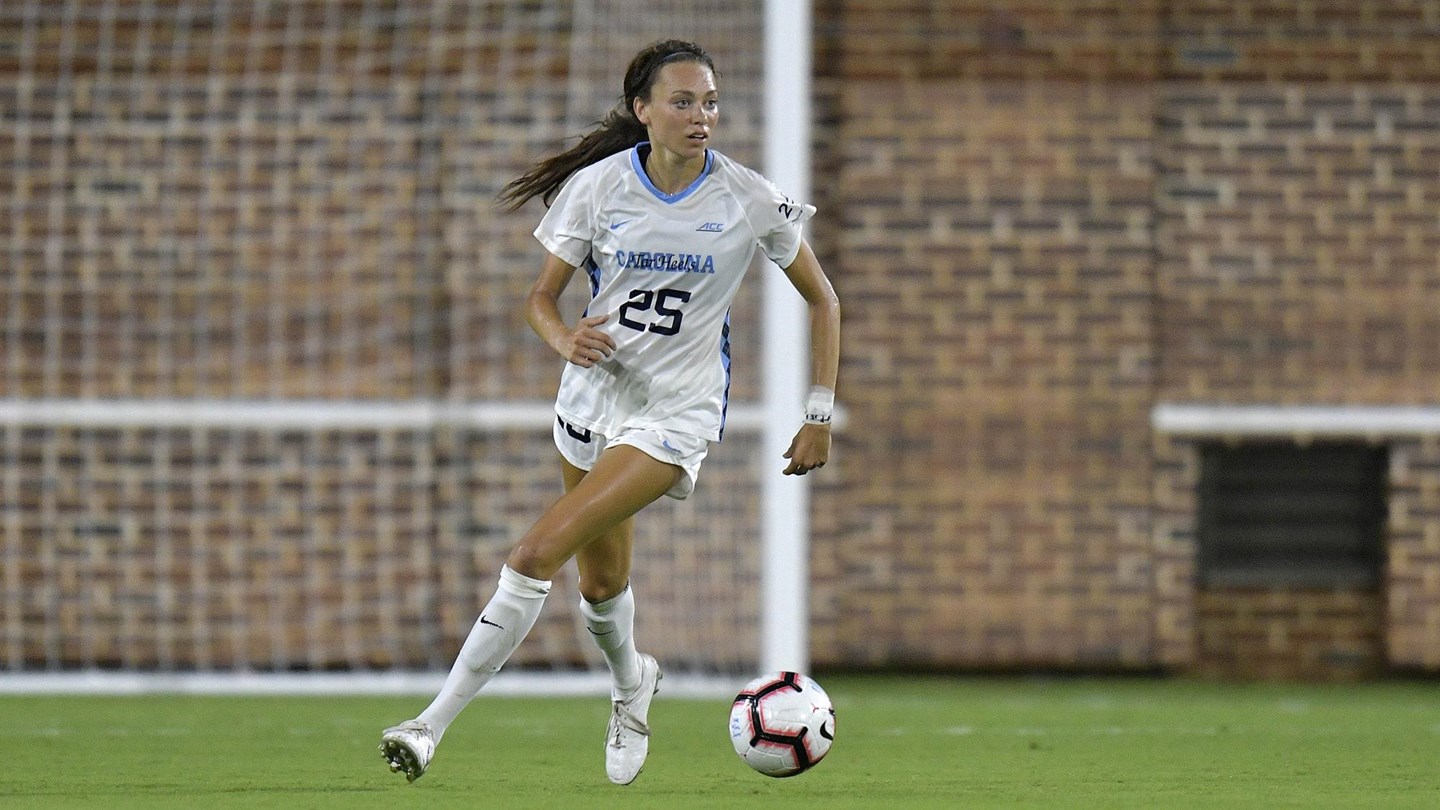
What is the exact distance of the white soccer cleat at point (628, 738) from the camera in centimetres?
500

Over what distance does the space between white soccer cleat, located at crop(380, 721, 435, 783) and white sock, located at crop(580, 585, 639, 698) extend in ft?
2.15

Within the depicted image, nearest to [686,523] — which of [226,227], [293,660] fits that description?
[293,660]

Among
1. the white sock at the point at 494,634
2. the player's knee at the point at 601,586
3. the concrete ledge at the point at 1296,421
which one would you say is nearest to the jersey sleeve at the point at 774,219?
the player's knee at the point at 601,586

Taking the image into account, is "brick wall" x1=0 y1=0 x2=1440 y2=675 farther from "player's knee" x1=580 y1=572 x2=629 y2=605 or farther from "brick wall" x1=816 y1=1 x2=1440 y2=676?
"player's knee" x1=580 y1=572 x2=629 y2=605

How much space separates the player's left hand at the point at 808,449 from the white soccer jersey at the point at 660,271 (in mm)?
239

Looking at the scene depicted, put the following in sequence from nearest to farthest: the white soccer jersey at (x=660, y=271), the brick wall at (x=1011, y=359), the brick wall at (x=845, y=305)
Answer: the white soccer jersey at (x=660, y=271) < the brick wall at (x=845, y=305) < the brick wall at (x=1011, y=359)

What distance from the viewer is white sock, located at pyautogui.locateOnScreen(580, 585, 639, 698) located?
509 centimetres

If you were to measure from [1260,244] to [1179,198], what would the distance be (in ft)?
1.44

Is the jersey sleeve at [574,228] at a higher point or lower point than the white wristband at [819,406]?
higher

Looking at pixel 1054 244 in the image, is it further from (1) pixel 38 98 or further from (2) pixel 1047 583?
(1) pixel 38 98

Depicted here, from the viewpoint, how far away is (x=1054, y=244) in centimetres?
908

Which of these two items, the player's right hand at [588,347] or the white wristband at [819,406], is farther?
the white wristband at [819,406]

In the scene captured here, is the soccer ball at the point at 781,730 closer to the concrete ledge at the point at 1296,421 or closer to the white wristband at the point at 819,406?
the white wristband at the point at 819,406

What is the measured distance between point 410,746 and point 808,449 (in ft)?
3.89
